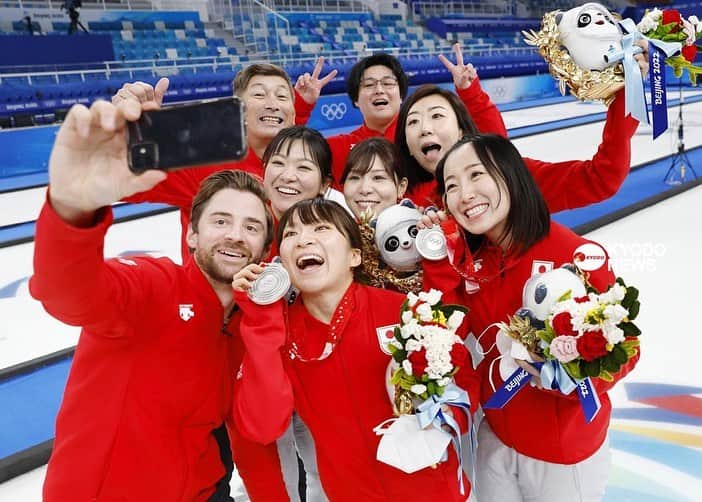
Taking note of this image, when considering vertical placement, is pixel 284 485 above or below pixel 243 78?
below

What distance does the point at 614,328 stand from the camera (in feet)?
4.54

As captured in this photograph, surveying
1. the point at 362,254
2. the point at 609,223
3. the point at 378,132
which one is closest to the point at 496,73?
the point at 609,223

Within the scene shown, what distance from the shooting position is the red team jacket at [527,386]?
165 cm

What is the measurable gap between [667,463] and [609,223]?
3.43m

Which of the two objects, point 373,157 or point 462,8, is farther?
point 462,8

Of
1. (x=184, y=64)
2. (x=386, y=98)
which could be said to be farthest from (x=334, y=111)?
(x=386, y=98)

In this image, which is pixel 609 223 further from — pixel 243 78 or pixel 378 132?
pixel 243 78

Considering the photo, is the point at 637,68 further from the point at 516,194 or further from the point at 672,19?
the point at 516,194

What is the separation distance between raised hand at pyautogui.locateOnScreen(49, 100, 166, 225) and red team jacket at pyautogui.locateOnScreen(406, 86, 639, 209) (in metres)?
1.25

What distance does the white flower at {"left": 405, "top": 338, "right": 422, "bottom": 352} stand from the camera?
1437 millimetres

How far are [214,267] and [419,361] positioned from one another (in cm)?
61

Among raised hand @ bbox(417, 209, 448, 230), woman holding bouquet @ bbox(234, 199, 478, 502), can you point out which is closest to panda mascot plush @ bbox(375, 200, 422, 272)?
raised hand @ bbox(417, 209, 448, 230)

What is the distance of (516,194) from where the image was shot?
5.57ft

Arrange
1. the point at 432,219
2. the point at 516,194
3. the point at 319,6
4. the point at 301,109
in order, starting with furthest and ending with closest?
the point at 319,6 → the point at 301,109 → the point at 432,219 → the point at 516,194
